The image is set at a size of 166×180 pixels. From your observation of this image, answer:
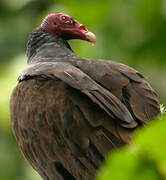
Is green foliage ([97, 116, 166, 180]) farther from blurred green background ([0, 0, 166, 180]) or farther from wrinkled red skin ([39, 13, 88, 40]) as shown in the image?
wrinkled red skin ([39, 13, 88, 40])

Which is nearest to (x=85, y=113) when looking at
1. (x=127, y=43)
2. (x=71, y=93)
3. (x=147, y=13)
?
(x=71, y=93)

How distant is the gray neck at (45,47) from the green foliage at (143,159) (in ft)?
11.7

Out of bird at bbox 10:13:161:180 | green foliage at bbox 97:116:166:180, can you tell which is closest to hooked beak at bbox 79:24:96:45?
bird at bbox 10:13:161:180

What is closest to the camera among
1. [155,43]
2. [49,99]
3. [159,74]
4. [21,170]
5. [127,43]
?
[155,43]

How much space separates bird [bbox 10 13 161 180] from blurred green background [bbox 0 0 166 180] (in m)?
0.33

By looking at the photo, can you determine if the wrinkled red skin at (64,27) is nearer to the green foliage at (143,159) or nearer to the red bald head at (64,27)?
the red bald head at (64,27)

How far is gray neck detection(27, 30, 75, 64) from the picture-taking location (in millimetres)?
4438

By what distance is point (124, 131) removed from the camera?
2854mm

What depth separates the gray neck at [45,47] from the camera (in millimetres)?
4438

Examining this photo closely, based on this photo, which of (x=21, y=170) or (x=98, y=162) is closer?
(x=98, y=162)

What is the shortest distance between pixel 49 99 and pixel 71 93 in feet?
0.56

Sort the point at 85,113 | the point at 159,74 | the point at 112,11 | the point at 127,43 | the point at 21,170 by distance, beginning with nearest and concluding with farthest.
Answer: the point at 85,113
the point at 112,11
the point at 127,43
the point at 159,74
the point at 21,170

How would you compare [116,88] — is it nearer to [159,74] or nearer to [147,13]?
[147,13]

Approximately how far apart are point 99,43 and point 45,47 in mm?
611
